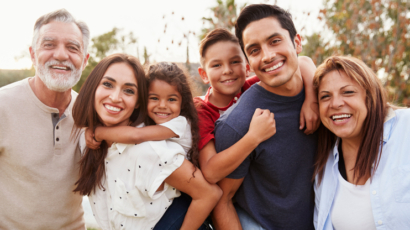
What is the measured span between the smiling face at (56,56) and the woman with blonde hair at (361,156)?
241 centimetres

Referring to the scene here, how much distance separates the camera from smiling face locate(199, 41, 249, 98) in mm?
2984

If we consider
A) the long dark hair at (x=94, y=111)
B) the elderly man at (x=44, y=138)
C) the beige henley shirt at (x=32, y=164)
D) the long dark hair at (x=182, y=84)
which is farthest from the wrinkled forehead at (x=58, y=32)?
the long dark hair at (x=182, y=84)

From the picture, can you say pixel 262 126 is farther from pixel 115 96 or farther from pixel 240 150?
pixel 115 96

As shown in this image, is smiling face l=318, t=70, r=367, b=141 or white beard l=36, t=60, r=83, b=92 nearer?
smiling face l=318, t=70, r=367, b=141

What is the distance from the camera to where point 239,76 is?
302 centimetres

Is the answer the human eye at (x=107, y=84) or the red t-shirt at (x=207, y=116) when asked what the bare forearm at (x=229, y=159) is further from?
the human eye at (x=107, y=84)

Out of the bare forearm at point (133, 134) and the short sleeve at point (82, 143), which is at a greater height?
the bare forearm at point (133, 134)

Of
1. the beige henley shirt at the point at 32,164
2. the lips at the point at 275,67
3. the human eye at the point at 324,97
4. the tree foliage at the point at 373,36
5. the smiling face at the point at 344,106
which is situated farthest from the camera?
the tree foliage at the point at 373,36

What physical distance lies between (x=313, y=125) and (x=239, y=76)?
0.97m

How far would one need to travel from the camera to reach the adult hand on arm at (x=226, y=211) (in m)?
2.45

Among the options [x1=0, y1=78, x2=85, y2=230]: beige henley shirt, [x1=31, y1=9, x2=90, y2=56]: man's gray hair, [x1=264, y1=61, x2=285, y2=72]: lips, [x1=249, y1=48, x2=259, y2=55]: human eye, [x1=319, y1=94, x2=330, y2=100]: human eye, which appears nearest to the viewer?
[x1=319, y1=94, x2=330, y2=100]: human eye

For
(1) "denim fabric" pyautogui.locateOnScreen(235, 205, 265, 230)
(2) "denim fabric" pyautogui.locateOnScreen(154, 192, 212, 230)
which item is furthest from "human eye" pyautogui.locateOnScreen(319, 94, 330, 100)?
(2) "denim fabric" pyautogui.locateOnScreen(154, 192, 212, 230)

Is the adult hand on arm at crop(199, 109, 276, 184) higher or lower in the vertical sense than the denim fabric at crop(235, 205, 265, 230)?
higher

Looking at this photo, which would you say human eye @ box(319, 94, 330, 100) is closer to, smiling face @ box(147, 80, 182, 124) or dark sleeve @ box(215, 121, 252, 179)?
Answer: dark sleeve @ box(215, 121, 252, 179)
